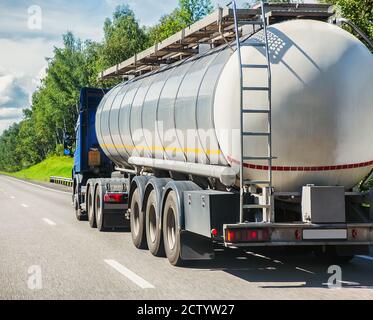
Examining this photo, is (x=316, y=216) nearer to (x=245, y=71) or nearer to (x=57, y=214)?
(x=245, y=71)

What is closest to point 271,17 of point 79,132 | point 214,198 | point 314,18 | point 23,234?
point 314,18

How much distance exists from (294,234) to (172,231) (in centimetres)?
243

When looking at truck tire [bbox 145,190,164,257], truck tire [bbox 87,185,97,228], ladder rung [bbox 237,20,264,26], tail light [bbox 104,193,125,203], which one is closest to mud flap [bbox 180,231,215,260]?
truck tire [bbox 145,190,164,257]

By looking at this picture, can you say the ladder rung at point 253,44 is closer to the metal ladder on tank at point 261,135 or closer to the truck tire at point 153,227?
the metal ladder on tank at point 261,135

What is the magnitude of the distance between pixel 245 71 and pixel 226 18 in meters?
1.50

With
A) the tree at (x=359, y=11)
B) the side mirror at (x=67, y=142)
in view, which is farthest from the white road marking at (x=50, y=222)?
the tree at (x=359, y=11)

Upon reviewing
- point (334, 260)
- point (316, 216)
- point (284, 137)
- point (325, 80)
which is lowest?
point (334, 260)

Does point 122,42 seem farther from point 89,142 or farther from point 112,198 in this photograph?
point 112,198

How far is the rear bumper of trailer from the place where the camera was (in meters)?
8.12

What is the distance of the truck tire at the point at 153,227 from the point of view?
10672 millimetres

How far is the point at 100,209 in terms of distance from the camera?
1497 cm

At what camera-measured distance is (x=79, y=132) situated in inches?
720

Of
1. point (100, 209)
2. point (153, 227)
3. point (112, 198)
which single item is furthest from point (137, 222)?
point (100, 209)

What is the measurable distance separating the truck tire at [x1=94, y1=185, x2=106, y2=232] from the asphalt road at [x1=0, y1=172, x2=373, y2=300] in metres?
1.46
